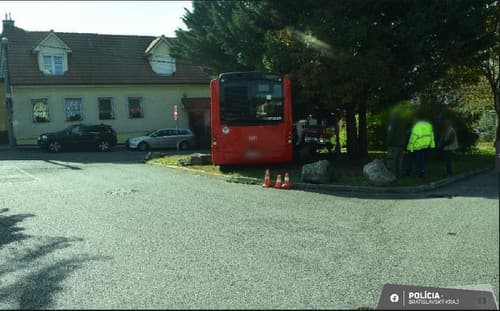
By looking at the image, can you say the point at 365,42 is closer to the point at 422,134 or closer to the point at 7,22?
the point at 422,134

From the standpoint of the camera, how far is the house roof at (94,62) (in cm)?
3070

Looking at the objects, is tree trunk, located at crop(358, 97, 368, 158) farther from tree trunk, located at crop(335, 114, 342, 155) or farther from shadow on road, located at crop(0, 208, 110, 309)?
shadow on road, located at crop(0, 208, 110, 309)

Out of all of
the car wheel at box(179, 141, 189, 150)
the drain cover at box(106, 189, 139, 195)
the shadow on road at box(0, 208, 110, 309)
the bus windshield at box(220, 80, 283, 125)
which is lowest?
the shadow on road at box(0, 208, 110, 309)

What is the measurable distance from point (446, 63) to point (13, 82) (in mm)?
27147

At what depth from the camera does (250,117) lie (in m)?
14.4

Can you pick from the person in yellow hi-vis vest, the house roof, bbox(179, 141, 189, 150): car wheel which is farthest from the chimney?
the person in yellow hi-vis vest

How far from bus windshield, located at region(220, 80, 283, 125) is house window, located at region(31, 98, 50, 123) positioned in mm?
21229

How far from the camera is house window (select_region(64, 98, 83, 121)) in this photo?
31.7 m

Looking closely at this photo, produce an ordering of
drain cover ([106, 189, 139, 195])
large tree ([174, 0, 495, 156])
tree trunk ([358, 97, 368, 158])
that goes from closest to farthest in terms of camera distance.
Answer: drain cover ([106, 189, 139, 195]) → large tree ([174, 0, 495, 156]) → tree trunk ([358, 97, 368, 158])

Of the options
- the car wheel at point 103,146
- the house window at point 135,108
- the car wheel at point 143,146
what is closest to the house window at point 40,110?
the house window at point 135,108

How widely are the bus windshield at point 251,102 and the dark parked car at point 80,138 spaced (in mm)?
15842

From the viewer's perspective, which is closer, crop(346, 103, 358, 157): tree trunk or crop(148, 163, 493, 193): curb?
crop(148, 163, 493, 193): curb

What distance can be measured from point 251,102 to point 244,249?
8803mm

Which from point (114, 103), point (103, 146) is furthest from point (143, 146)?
point (114, 103)
